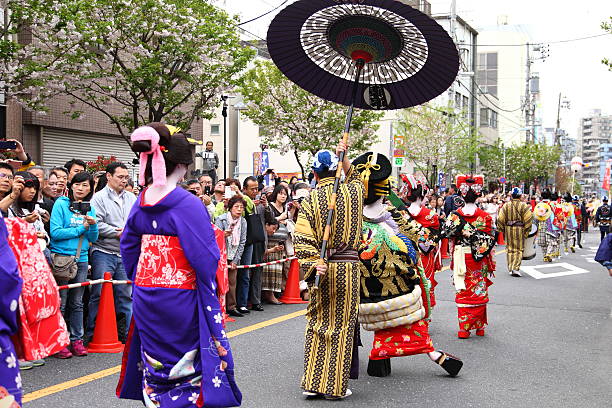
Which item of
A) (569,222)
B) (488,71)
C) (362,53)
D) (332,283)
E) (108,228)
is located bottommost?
(569,222)

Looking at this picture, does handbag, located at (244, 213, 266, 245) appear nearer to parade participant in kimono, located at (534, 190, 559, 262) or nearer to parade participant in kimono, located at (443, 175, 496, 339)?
parade participant in kimono, located at (443, 175, 496, 339)

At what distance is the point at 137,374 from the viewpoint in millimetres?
3875

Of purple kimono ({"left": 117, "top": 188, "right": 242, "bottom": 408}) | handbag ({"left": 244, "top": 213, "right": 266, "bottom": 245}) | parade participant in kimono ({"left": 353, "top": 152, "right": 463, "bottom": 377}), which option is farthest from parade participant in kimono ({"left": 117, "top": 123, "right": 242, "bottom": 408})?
handbag ({"left": 244, "top": 213, "right": 266, "bottom": 245})

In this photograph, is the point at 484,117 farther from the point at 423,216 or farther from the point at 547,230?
the point at 423,216

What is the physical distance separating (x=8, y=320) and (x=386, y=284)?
343 cm

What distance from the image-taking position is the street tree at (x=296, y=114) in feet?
83.1

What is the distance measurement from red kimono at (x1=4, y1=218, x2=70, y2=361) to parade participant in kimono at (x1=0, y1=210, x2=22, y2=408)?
10cm

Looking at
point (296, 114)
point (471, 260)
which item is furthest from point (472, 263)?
point (296, 114)

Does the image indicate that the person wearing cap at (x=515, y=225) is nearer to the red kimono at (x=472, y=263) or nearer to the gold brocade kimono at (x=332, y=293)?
the red kimono at (x=472, y=263)

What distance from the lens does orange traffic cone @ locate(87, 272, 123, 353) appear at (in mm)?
6844

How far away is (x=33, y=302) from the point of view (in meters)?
3.22

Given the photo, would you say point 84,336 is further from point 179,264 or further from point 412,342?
point 179,264

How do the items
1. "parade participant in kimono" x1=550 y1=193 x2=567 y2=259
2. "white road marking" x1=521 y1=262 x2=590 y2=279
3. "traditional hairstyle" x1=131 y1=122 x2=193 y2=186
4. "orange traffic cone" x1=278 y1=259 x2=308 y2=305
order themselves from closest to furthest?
"traditional hairstyle" x1=131 y1=122 x2=193 y2=186 < "orange traffic cone" x1=278 y1=259 x2=308 y2=305 < "white road marking" x1=521 y1=262 x2=590 y2=279 < "parade participant in kimono" x1=550 y1=193 x2=567 y2=259

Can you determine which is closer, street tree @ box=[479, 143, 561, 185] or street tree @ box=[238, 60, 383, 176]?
street tree @ box=[238, 60, 383, 176]
